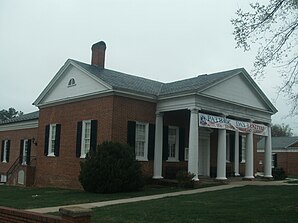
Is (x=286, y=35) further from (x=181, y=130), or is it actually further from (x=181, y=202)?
(x=181, y=130)

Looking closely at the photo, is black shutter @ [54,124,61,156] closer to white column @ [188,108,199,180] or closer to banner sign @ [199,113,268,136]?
white column @ [188,108,199,180]

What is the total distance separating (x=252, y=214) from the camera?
1090cm

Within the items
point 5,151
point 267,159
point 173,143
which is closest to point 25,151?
point 5,151

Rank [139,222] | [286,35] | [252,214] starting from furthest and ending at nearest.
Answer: [286,35] < [252,214] < [139,222]

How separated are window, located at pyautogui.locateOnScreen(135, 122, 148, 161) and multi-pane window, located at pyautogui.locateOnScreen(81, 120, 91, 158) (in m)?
2.76

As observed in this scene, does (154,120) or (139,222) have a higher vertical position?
(154,120)

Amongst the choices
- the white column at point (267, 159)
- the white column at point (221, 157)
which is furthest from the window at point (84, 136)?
the white column at point (267, 159)

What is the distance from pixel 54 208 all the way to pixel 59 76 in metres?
13.6

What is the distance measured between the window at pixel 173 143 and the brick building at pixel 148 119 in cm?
6

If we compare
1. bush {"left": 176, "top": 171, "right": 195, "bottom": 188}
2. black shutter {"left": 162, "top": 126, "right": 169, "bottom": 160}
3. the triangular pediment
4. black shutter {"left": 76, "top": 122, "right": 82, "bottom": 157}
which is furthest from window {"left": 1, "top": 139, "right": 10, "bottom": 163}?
bush {"left": 176, "top": 171, "right": 195, "bottom": 188}

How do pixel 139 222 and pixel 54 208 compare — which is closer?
pixel 139 222

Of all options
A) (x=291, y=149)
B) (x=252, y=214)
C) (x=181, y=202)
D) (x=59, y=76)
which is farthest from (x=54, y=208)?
(x=291, y=149)

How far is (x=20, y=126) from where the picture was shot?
33812 mm

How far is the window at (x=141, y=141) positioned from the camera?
75.8 feet
